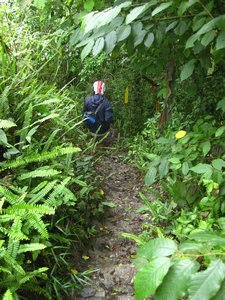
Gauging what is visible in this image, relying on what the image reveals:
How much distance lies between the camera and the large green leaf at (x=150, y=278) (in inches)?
35.3

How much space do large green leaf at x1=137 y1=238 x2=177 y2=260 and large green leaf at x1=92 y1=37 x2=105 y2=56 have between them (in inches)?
60.9

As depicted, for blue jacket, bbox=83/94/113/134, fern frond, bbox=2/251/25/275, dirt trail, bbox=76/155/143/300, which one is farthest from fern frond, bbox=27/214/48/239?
blue jacket, bbox=83/94/113/134

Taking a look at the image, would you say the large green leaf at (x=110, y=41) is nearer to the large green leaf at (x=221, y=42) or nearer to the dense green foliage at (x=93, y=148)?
the dense green foliage at (x=93, y=148)

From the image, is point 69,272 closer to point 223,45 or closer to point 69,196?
point 69,196

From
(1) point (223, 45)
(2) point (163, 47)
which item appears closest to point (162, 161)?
(1) point (223, 45)

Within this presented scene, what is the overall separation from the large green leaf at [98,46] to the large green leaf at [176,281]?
166cm

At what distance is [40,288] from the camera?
2670 mm

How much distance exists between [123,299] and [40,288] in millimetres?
869

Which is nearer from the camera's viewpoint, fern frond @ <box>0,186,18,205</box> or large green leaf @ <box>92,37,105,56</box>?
large green leaf @ <box>92,37,105,56</box>

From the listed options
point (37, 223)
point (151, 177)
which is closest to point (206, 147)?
point (151, 177)

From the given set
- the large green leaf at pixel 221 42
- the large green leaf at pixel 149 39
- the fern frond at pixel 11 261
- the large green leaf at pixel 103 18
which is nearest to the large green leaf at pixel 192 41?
the large green leaf at pixel 221 42

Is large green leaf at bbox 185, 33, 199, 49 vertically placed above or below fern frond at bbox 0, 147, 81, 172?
above

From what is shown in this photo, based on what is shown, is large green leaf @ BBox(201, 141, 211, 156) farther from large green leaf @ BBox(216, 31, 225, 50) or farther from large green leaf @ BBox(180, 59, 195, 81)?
large green leaf @ BBox(216, 31, 225, 50)

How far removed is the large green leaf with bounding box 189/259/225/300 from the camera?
85 centimetres
